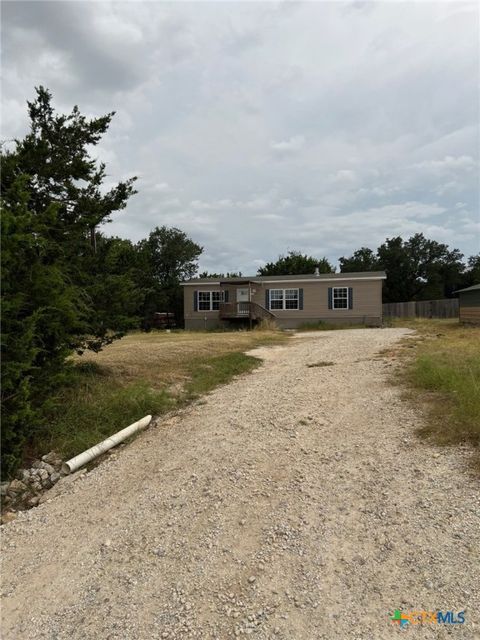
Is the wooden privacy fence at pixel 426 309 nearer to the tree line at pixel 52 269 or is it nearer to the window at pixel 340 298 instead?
the window at pixel 340 298

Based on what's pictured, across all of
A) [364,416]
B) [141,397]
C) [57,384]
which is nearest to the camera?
[57,384]

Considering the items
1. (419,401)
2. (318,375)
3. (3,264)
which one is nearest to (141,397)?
(3,264)

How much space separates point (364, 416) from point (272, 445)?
1212 millimetres

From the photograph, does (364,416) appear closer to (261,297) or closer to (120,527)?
(120,527)

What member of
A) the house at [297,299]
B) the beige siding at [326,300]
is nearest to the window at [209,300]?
the house at [297,299]

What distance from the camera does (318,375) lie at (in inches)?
266

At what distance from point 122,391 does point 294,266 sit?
2863cm

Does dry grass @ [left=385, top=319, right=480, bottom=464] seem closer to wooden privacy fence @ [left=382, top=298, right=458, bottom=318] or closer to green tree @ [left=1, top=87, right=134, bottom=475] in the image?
green tree @ [left=1, top=87, right=134, bottom=475]

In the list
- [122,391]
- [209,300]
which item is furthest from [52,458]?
[209,300]

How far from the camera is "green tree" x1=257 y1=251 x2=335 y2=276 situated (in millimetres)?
32938

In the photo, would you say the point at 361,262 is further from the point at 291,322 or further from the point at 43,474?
the point at 43,474

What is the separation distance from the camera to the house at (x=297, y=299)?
66.8 ft

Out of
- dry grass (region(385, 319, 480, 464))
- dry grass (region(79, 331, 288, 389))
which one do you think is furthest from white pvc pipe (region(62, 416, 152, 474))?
dry grass (region(385, 319, 480, 464))

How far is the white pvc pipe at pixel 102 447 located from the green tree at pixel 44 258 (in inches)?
17.8
